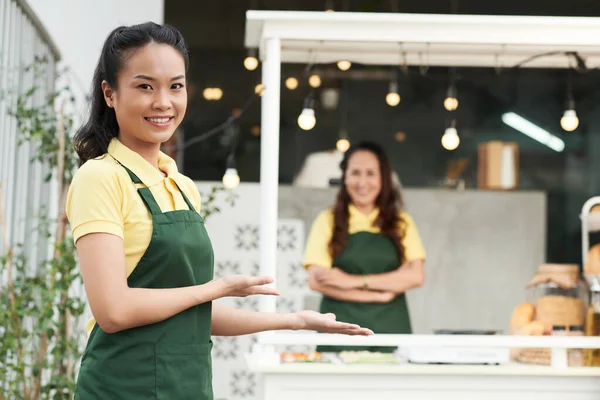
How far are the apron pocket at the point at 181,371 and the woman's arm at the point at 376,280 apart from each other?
2.80 metres

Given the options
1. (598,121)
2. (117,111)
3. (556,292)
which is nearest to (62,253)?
(556,292)

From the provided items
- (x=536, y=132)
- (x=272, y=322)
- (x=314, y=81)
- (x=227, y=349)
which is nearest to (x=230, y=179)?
(x=227, y=349)

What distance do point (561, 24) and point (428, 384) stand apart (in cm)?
151

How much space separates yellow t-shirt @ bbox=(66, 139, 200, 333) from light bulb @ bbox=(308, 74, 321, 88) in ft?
18.8

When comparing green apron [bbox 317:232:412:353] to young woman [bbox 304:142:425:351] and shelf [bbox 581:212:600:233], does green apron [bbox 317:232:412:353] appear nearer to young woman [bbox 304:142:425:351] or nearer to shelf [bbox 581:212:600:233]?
young woman [bbox 304:142:425:351]

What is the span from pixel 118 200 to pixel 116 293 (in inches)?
6.1

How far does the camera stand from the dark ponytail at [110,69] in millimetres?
1652

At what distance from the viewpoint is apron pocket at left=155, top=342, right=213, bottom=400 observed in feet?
5.26

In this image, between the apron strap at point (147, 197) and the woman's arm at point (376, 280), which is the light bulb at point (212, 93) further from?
the apron strap at point (147, 197)

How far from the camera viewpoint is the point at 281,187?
6.49 m

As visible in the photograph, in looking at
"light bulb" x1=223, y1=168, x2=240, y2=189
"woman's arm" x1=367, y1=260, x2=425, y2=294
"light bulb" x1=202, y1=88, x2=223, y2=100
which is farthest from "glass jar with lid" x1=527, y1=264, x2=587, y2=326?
"light bulb" x1=202, y1=88, x2=223, y2=100

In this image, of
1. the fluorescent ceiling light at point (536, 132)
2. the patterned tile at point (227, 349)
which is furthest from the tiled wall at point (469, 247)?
the patterned tile at point (227, 349)

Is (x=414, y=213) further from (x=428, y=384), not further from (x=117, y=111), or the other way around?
(x=117, y=111)

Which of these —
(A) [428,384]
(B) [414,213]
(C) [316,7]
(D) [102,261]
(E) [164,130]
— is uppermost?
(C) [316,7]
